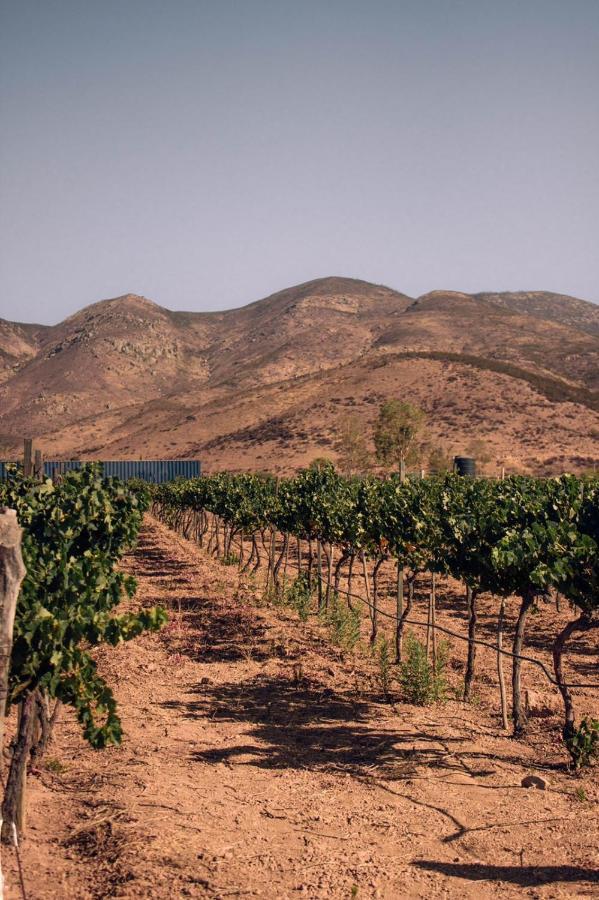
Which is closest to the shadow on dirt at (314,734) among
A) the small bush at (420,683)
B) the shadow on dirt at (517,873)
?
the small bush at (420,683)

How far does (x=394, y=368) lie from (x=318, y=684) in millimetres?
92356

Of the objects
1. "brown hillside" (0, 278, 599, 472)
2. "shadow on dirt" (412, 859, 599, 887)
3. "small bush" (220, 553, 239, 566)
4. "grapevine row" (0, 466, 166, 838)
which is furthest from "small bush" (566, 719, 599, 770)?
"brown hillside" (0, 278, 599, 472)

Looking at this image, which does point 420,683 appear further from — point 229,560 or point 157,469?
Result: point 157,469

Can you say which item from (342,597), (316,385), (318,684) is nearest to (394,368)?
(316,385)

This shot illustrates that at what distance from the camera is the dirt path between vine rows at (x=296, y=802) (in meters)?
6.55

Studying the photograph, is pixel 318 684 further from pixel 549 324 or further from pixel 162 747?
pixel 549 324

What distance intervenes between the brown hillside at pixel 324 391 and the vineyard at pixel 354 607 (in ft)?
180

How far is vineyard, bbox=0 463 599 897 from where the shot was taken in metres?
6.89

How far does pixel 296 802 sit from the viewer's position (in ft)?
A: 26.6

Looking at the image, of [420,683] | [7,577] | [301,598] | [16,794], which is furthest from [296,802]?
[301,598]

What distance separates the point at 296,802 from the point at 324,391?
98104 millimetres

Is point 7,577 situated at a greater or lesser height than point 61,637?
greater

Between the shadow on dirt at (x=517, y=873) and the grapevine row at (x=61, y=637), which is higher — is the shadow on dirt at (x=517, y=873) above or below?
below

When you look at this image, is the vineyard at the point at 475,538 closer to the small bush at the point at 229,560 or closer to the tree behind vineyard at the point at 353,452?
the small bush at the point at 229,560
